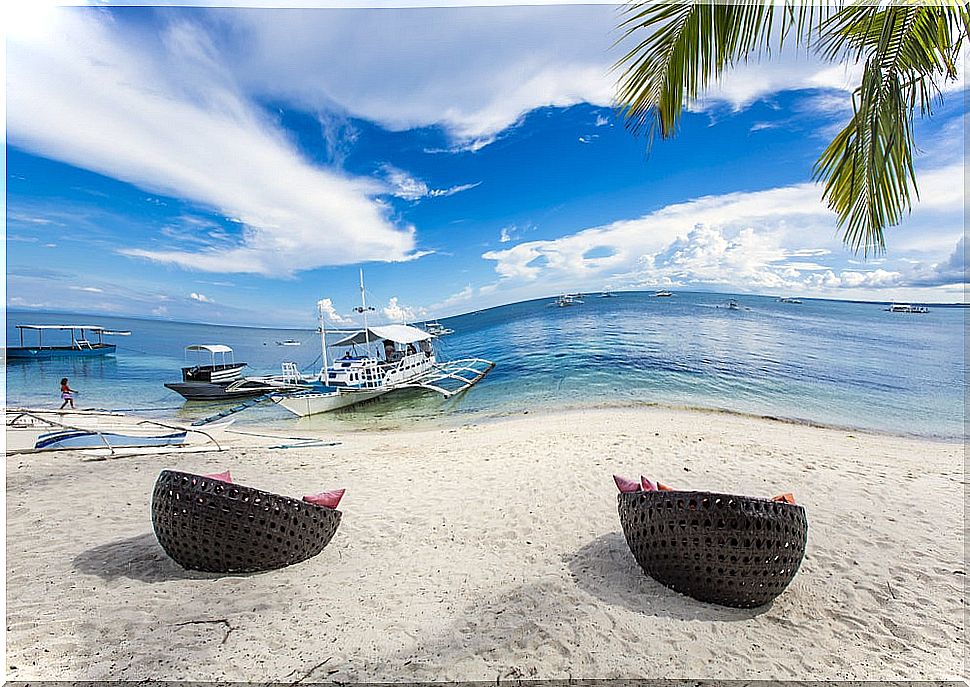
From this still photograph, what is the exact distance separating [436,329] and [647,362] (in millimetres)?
2022

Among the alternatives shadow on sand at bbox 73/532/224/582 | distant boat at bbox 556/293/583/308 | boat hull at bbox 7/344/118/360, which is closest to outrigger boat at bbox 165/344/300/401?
boat hull at bbox 7/344/118/360

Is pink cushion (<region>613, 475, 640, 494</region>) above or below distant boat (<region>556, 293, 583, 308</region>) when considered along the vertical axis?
below

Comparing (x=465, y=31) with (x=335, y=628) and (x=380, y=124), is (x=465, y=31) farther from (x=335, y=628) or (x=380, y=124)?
(x=335, y=628)

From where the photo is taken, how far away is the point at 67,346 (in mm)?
4703

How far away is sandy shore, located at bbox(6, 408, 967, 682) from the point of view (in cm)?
136

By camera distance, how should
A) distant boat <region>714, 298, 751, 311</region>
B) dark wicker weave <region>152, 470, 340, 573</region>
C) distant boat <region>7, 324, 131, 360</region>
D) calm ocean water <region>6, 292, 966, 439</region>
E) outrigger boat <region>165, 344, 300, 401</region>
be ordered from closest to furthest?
1. dark wicker weave <region>152, 470, 340, 573</region>
2. distant boat <region>7, 324, 131, 360</region>
3. calm ocean water <region>6, 292, 966, 439</region>
4. distant boat <region>714, 298, 751, 311</region>
5. outrigger boat <region>165, 344, 300, 401</region>

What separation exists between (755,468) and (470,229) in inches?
98.5

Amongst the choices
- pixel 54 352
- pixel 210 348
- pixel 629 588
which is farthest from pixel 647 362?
pixel 54 352

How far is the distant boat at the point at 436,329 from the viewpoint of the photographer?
519 cm

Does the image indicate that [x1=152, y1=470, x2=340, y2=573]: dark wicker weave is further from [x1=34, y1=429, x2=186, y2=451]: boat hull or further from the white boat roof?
the white boat roof

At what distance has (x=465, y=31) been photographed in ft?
10.1

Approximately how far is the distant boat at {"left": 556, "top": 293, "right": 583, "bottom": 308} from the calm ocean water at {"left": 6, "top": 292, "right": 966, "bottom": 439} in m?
0.08

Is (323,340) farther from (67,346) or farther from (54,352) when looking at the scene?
(54,352)

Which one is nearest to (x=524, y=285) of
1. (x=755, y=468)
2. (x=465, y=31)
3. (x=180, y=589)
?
(x=465, y=31)
